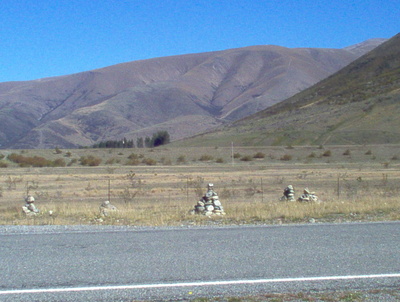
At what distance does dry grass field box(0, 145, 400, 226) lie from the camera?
1393 centimetres

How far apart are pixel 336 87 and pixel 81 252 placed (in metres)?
96.0

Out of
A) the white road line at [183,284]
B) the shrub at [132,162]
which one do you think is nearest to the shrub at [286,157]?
the shrub at [132,162]

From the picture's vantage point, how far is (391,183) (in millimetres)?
29375

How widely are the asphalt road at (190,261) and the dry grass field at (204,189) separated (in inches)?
96.1

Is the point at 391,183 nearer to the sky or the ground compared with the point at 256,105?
nearer to the ground

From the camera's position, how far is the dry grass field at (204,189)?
13.9 metres

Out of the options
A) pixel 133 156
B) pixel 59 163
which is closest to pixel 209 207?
pixel 59 163

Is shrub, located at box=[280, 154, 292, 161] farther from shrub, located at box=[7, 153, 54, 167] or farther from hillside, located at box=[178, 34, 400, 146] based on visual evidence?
shrub, located at box=[7, 153, 54, 167]

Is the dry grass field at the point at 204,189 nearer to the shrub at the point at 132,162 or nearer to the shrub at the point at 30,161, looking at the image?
the shrub at the point at 132,162

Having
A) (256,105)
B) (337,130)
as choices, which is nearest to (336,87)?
(337,130)

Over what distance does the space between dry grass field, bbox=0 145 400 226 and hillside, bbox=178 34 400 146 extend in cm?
808

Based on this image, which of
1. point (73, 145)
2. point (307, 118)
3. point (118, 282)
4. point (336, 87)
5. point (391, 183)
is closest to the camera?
point (118, 282)

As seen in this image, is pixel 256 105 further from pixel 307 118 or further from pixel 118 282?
pixel 118 282

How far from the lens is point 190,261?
8.20 metres
